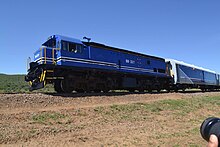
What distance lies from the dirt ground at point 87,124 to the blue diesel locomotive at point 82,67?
225 cm

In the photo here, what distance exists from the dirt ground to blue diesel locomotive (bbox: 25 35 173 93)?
2.25 meters

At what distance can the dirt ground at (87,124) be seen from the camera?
7945 mm

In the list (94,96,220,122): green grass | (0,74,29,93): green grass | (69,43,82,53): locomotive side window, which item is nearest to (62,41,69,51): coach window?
(69,43,82,53): locomotive side window

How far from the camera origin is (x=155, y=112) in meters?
13.7

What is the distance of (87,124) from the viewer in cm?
972

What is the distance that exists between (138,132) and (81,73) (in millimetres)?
7875

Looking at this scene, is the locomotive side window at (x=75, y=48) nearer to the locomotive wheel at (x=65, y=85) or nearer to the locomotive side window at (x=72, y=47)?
the locomotive side window at (x=72, y=47)

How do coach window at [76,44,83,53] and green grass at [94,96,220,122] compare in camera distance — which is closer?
green grass at [94,96,220,122]

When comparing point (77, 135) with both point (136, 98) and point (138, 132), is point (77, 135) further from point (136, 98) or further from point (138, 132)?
point (136, 98)

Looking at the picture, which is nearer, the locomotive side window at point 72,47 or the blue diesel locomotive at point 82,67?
the blue diesel locomotive at point 82,67

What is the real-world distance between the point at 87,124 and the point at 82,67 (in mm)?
7068

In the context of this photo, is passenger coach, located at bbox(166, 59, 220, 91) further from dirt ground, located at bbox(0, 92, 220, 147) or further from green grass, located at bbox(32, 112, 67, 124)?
green grass, located at bbox(32, 112, 67, 124)

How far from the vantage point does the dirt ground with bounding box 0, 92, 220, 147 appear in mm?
7945

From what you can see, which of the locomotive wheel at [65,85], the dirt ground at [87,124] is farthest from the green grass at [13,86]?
the dirt ground at [87,124]
